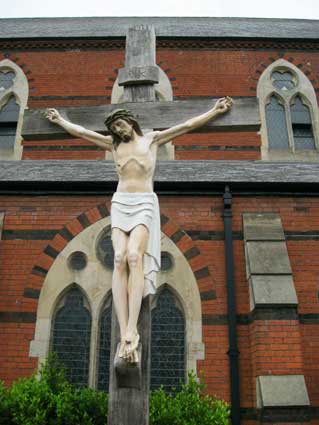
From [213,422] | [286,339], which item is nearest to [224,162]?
[286,339]

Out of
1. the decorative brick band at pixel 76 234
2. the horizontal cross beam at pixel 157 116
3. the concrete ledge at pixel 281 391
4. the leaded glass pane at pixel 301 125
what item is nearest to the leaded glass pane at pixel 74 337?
the decorative brick band at pixel 76 234

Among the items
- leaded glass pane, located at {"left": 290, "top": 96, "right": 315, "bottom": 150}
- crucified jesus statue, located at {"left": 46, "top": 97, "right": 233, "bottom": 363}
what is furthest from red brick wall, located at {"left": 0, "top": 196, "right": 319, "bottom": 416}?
crucified jesus statue, located at {"left": 46, "top": 97, "right": 233, "bottom": 363}

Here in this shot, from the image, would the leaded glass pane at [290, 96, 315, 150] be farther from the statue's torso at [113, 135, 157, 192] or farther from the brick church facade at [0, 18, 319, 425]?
the statue's torso at [113, 135, 157, 192]

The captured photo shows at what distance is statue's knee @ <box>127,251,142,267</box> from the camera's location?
3449 mm

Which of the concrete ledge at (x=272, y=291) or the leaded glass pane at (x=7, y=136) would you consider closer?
the concrete ledge at (x=272, y=291)

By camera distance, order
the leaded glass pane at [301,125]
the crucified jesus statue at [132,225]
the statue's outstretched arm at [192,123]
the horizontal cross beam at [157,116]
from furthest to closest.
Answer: the leaded glass pane at [301,125] < the horizontal cross beam at [157,116] < the statue's outstretched arm at [192,123] < the crucified jesus statue at [132,225]

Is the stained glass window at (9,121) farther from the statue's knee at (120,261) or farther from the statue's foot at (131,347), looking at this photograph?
the statue's foot at (131,347)

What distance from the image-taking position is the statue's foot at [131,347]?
312 centimetres

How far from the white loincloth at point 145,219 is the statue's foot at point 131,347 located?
1.21ft

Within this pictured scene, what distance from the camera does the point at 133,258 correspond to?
11.3 ft

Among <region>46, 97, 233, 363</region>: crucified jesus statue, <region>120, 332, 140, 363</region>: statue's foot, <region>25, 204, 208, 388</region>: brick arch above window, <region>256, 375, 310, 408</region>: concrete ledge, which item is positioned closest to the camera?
<region>120, 332, 140, 363</region>: statue's foot

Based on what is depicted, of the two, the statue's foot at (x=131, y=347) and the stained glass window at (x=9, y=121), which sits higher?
the stained glass window at (x=9, y=121)

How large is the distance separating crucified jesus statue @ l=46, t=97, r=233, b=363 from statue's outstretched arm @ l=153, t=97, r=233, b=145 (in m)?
0.01

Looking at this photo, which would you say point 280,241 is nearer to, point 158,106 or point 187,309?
point 187,309
